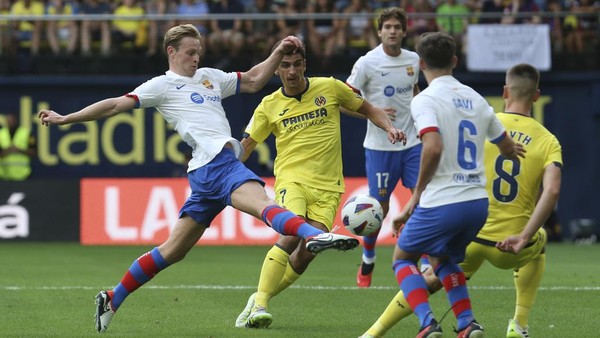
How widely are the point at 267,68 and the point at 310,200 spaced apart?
1135mm

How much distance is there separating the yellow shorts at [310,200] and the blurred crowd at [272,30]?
11.0m

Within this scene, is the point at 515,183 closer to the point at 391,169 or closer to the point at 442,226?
the point at 442,226

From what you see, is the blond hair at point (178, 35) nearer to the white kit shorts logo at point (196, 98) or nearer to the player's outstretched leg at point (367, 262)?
the white kit shorts logo at point (196, 98)

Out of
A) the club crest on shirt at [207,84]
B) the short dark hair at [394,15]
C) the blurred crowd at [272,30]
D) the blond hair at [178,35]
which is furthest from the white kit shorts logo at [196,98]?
the blurred crowd at [272,30]

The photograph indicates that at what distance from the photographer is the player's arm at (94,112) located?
8.51 m

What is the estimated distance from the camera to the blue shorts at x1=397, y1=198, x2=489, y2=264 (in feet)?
24.1

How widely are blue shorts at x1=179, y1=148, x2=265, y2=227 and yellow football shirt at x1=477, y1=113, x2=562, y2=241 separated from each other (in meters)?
1.69

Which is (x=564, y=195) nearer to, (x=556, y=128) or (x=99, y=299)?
(x=556, y=128)

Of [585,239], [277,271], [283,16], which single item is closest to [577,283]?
[277,271]

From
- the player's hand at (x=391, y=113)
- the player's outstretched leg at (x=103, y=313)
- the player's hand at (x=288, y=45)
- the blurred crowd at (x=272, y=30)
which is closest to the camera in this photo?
the player's outstretched leg at (x=103, y=313)

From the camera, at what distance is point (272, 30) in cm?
2084

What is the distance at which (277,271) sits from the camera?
30.8 feet

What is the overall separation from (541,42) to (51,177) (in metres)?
8.57

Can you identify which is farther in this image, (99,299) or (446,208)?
(99,299)
